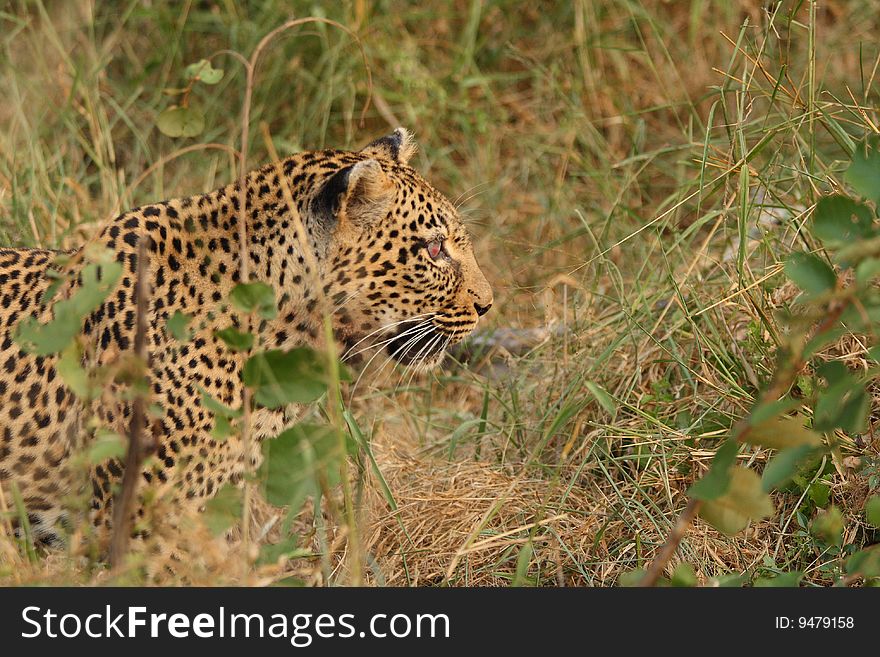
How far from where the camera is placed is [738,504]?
130 inches

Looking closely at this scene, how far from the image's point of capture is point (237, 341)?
133 inches

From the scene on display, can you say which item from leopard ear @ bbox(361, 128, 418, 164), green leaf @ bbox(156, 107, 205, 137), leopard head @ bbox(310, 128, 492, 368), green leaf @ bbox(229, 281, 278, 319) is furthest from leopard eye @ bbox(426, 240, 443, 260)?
green leaf @ bbox(229, 281, 278, 319)

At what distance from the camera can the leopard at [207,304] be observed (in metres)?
4.27

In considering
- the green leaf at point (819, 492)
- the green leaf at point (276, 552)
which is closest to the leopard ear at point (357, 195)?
the green leaf at point (276, 552)

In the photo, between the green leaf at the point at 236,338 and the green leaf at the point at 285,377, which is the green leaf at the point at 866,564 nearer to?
the green leaf at the point at 285,377

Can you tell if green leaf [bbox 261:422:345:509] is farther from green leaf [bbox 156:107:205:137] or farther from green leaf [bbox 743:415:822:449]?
green leaf [bbox 156:107:205:137]

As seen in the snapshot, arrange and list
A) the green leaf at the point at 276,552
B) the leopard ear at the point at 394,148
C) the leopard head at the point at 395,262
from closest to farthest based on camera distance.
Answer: the green leaf at the point at 276,552
the leopard head at the point at 395,262
the leopard ear at the point at 394,148

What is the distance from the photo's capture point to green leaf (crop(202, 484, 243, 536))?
3385 millimetres

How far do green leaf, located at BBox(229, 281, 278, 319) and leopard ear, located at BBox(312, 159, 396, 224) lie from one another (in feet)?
3.38

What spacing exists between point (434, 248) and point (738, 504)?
1.88 metres

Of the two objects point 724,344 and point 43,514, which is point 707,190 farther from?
point 43,514

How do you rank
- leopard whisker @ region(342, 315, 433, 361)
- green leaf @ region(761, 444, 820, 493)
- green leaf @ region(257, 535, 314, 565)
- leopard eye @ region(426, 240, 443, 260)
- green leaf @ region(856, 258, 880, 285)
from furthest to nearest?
1. leopard eye @ region(426, 240, 443, 260)
2. leopard whisker @ region(342, 315, 433, 361)
3. green leaf @ region(257, 535, 314, 565)
4. green leaf @ region(761, 444, 820, 493)
5. green leaf @ region(856, 258, 880, 285)

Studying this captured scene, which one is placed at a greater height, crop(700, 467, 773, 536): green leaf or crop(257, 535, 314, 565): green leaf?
crop(700, 467, 773, 536): green leaf
